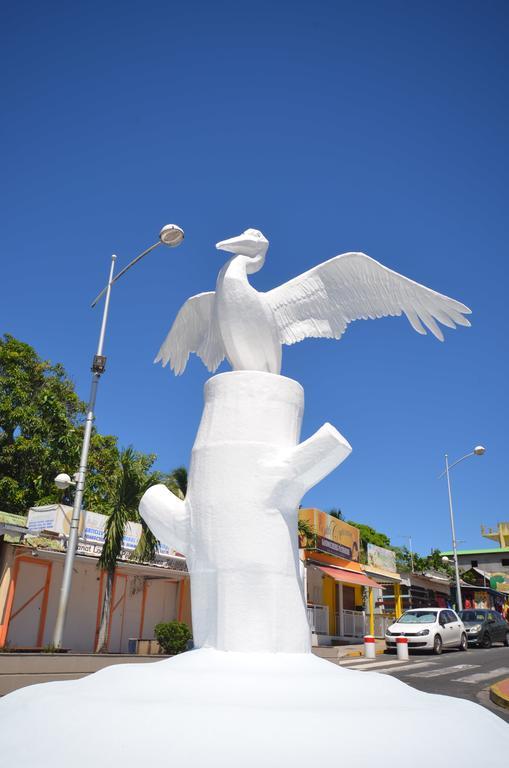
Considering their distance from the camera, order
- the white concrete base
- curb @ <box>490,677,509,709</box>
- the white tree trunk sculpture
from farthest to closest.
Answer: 1. curb @ <box>490,677,509,709</box>
2. the white tree trunk sculpture
3. the white concrete base

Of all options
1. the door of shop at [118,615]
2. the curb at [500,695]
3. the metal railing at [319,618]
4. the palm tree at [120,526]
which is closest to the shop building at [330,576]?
the metal railing at [319,618]

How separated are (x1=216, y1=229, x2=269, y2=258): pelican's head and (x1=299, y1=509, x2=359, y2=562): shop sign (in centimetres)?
1421

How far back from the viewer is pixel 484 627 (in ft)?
66.8

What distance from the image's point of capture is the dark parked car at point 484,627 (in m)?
20.0

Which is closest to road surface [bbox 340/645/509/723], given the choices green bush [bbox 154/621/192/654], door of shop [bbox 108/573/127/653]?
green bush [bbox 154/621/192/654]

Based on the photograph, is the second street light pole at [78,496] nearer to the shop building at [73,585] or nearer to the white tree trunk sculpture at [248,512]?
the shop building at [73,585]

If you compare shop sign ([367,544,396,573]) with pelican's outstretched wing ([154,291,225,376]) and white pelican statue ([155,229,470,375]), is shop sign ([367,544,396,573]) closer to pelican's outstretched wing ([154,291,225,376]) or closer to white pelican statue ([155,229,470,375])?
pelican's outstretched wing ([154,291,225,376])

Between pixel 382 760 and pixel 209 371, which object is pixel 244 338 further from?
pixel 382 760

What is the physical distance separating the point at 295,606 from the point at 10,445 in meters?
17.9

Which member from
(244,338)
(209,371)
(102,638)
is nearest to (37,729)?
(244,338)

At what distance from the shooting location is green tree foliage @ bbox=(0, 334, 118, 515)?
67.6 feet

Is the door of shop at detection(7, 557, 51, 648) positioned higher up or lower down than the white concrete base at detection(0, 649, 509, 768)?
higher up

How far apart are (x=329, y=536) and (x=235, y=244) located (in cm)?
1634

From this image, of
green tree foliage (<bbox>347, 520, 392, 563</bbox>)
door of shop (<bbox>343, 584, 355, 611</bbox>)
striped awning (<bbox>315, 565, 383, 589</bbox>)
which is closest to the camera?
striped awning (<bbox>315, 565, 383, 589</bbox>)
